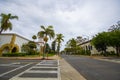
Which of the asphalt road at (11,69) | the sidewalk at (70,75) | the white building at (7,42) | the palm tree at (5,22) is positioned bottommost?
the sidewalk at (70,75)

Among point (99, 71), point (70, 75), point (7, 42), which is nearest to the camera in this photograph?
point (70, 75)

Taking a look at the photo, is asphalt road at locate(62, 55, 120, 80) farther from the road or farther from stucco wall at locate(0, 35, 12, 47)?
stucco wall at locate(0, 35, 12, 47)

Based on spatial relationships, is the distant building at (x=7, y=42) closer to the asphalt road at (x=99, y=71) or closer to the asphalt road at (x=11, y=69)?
the asphalt road at (x=11, y=69)

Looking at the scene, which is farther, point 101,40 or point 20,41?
point 101,40

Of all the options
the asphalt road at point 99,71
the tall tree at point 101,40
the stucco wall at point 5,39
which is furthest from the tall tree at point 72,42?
the asphalt road at point 99,71

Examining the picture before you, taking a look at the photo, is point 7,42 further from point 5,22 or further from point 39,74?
point 39,74

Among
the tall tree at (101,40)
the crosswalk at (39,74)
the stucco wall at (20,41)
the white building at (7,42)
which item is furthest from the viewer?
the tall tree at (101,40)

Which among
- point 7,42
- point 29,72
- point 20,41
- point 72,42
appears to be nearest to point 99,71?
point 29,72

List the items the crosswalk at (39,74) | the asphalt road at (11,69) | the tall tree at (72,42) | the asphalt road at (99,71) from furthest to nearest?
the tall tree at (72,42), the asphalt road at (11,69), the asphalt road at (99,71), the crosswalk at (39,74)

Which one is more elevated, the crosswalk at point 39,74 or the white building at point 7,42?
the white building at point 7,42

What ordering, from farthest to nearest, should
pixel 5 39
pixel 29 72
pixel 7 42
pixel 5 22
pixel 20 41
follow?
pixel 20 41 → pixel 5 39 → pixel 7 42 → pixel 5 22 → pixel 29 72

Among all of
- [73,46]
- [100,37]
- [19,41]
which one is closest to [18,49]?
[19,41]

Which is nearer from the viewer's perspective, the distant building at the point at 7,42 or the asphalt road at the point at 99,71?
the asphalt road at the point at 99,71

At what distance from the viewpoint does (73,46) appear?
12075cm
